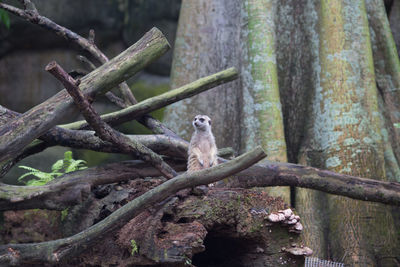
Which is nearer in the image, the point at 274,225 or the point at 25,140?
the point at 25,140

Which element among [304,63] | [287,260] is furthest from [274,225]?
[304,63]

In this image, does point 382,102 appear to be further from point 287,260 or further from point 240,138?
point 287,260

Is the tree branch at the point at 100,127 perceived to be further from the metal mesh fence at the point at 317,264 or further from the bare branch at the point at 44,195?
the metal mesh fence at the point at 317,264

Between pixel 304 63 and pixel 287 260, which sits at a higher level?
pixel 304 63

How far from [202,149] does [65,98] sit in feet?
6.19

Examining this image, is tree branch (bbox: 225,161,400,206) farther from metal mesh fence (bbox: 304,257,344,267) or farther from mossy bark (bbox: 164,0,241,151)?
mossy bark (bbox: 164,0,241,151)

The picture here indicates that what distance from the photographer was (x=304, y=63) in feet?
21.2

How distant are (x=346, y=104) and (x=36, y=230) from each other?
14.3ft

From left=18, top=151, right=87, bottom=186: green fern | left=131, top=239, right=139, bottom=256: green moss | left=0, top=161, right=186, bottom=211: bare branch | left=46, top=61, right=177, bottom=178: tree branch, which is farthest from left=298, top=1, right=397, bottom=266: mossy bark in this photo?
left=0, top=161, right=186, bottom=211: bare branch

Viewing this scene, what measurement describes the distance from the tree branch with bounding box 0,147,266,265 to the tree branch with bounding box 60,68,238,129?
1.35 m

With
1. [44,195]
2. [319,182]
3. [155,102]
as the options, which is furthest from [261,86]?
[44,195]

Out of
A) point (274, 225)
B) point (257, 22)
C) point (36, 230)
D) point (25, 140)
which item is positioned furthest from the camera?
point (257, 22)

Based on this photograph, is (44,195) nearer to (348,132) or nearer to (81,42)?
(81,42)

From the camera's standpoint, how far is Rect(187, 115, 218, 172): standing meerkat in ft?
15.7
